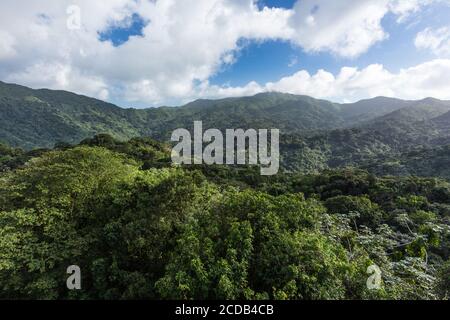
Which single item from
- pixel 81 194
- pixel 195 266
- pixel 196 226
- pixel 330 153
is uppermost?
pixel 330 153

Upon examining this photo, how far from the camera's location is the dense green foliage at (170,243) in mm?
9438

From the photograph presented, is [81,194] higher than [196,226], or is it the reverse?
[81,194]

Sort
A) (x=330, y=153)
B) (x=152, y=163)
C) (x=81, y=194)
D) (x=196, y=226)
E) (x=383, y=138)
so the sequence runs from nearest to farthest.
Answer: (x=196, y=226) < (x=81, y=194) < (x=152, y=163) < (x=330, y=153) < (x=383, y=138)

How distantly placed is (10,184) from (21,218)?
352 centimetres

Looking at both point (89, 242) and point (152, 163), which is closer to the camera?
point (89, 242)

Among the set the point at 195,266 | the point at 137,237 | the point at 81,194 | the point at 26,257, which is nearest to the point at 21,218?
the point at 26,257

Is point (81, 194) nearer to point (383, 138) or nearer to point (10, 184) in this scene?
point (10, 184)

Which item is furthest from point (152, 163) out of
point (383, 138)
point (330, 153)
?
point (383, 138)

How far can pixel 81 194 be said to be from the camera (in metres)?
14.9

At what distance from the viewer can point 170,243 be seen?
12227 mm

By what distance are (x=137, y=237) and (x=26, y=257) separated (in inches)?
189

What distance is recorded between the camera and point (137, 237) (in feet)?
38.2

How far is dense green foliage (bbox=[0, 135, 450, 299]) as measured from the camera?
9.44m
